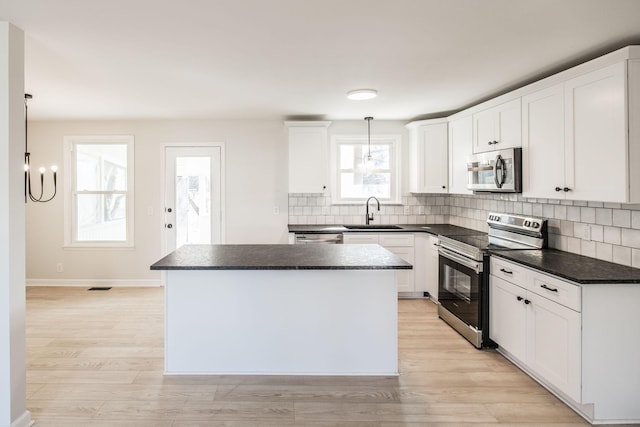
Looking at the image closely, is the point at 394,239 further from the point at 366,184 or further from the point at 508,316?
the point at 508,316

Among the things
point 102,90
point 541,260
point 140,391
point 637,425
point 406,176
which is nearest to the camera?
point 637,425

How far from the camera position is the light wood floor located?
2.39 metres

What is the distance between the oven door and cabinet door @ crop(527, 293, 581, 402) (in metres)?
0.61

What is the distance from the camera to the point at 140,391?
8.89ft

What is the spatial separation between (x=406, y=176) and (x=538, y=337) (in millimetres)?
3184

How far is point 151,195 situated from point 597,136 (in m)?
5.13

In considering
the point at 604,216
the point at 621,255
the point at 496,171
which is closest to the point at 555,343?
the point at 621,255

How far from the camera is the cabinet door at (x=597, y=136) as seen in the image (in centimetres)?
249

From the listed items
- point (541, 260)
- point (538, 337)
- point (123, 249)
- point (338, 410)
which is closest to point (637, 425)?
point (538, 337)

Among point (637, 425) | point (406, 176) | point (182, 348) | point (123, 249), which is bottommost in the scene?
point (637, 425)

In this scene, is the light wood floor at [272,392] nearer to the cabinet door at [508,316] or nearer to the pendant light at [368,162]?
the cabinet door at [508,316]

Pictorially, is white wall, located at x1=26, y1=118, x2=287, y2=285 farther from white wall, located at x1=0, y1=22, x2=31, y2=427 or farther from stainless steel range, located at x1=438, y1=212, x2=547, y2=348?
white wall, located at x1=0, y1=22, x2=31, y2=427

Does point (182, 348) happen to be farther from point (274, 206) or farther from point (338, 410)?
point (274, 206)

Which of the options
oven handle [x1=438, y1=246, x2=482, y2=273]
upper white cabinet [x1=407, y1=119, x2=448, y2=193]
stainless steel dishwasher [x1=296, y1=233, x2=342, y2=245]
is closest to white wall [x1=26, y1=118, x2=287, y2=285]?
stainless steel dishwasher [x1=296, y1=233, x2=342, y2=245]
